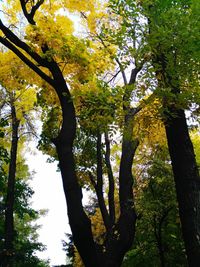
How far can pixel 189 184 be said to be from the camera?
7.65m

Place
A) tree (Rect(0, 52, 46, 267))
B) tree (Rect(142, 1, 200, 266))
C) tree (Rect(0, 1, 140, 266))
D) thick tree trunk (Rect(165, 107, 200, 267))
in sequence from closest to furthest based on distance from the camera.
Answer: tree (Rect(142, 1, 200, 266))
tree (Rect(0, 1, 140, 266))
thick tree trunk (Rect(165, 107, 200, 267))
tree (Rect(0, 52, 46, 267))

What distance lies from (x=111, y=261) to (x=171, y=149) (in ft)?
8.71

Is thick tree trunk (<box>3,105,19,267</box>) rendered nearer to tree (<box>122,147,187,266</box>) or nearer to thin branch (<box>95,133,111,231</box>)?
tree (<box>122,147,187,266</box>)

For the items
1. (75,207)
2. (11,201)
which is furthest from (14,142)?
(75,207)

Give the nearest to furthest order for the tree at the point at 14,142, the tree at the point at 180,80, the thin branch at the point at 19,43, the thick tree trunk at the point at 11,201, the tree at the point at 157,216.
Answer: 1. the tree at the point at 180,80
2. the thin branch at the point at 19,43
3. the tree at the point at 14,142
4. the thick tree trunk at the point at 11,201
5. the tree at the point at 157,216

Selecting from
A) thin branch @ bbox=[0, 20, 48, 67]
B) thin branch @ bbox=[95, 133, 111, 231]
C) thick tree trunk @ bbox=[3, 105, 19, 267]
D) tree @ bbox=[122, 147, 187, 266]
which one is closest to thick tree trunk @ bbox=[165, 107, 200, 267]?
thin branch @ bbox=[0, 20, 48, 67]

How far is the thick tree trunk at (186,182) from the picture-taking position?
731 cm

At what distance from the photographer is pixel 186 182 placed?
7684mm

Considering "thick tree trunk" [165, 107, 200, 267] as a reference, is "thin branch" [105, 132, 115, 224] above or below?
above

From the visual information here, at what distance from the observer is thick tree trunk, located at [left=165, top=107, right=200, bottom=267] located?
731 centimetres

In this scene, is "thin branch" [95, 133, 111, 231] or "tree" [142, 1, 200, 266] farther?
"thin branch" [95, 133, 111, 231]

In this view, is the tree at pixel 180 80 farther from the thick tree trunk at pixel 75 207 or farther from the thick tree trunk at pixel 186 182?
the thick tree trunk at pixel 75 207

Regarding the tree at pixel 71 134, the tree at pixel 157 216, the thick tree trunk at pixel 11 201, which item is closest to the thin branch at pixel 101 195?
the tree at pixel 71 134

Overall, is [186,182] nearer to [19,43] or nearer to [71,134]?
[71,134]
